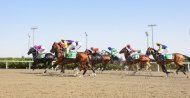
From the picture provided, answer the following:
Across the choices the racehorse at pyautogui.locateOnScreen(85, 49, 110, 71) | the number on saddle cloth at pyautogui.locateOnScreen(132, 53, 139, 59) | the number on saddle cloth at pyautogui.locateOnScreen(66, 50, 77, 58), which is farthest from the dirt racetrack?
the racehorse at pyautogui.locateOnScreen(85, 49, 110, 71)

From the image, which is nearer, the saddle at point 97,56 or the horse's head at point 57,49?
the horse's head at point 57,49

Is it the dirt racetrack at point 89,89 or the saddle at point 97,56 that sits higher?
the saddle at point 97,56

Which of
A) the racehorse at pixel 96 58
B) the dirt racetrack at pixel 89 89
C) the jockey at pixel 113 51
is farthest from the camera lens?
the jockey at pixel 113 51

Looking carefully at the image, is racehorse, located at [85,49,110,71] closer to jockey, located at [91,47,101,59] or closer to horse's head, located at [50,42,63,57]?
jockey, located at [91,47,101,59]

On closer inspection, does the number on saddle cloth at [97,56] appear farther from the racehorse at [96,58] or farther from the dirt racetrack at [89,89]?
the dirt racetrack at [89,89]

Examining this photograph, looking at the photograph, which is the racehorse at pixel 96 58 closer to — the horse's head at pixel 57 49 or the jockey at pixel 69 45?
the jockey at pixel 69 45

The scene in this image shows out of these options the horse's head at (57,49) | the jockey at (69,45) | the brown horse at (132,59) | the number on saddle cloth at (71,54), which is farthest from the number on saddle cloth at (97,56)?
the horse's head at (57,49)

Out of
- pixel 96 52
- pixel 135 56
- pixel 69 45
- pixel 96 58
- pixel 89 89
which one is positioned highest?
pixel 69 45

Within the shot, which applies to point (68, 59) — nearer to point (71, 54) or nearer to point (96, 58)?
point (71, 54)

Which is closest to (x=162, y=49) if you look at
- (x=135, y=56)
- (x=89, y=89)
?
(x=135, y=56)

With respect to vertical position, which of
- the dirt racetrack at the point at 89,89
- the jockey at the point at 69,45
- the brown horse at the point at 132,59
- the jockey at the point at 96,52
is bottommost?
the dirt racetrack at the point at 89,89

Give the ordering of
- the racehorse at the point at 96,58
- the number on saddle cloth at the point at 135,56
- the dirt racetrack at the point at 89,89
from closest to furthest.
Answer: the dirt racetrack at the point at 89,89 < the number on saddle cloth at the point at 135,56 < the racehorse at the point at 96,58

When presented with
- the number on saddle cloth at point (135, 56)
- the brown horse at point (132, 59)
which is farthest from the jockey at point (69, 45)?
the number on saddle cloth at point (135, 56)

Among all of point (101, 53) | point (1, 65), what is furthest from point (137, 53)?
point (1, 65)
